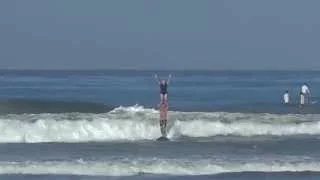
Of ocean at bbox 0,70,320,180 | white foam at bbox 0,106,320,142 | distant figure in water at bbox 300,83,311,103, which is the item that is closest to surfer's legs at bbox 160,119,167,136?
ocean at bbox 0,70,320,180

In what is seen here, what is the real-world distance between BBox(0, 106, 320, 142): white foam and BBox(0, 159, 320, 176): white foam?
26.9ft

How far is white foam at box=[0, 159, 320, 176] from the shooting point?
21.6 m

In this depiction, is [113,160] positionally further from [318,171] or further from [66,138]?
[66,138]

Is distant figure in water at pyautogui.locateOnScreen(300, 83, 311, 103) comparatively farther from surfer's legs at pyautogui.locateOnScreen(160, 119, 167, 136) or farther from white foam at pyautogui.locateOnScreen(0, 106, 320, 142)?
surfer's legs at pyautogui.locateOnScreen(160, 119, 167, 136)

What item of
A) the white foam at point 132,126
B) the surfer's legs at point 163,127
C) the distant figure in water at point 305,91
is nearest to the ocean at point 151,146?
the white foam at point 132,126

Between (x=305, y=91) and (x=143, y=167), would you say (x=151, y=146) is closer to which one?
(x=143, y=167)

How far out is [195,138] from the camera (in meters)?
31.2

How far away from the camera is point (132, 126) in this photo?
32219mm

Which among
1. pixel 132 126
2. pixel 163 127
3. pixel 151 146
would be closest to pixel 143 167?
pixel 151 146

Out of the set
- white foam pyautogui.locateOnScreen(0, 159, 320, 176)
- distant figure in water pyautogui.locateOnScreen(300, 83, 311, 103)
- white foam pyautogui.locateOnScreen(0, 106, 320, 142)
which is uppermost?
distant figure in water pyautogui.locateOnScreen(300, 83, 311, 103)

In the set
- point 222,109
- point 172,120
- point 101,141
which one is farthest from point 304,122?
point 222,109

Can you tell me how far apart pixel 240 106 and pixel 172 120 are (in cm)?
1490

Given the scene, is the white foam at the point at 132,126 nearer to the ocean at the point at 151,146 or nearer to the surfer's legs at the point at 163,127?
the ocean at the point at 151,146

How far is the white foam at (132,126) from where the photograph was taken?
3094 cm
